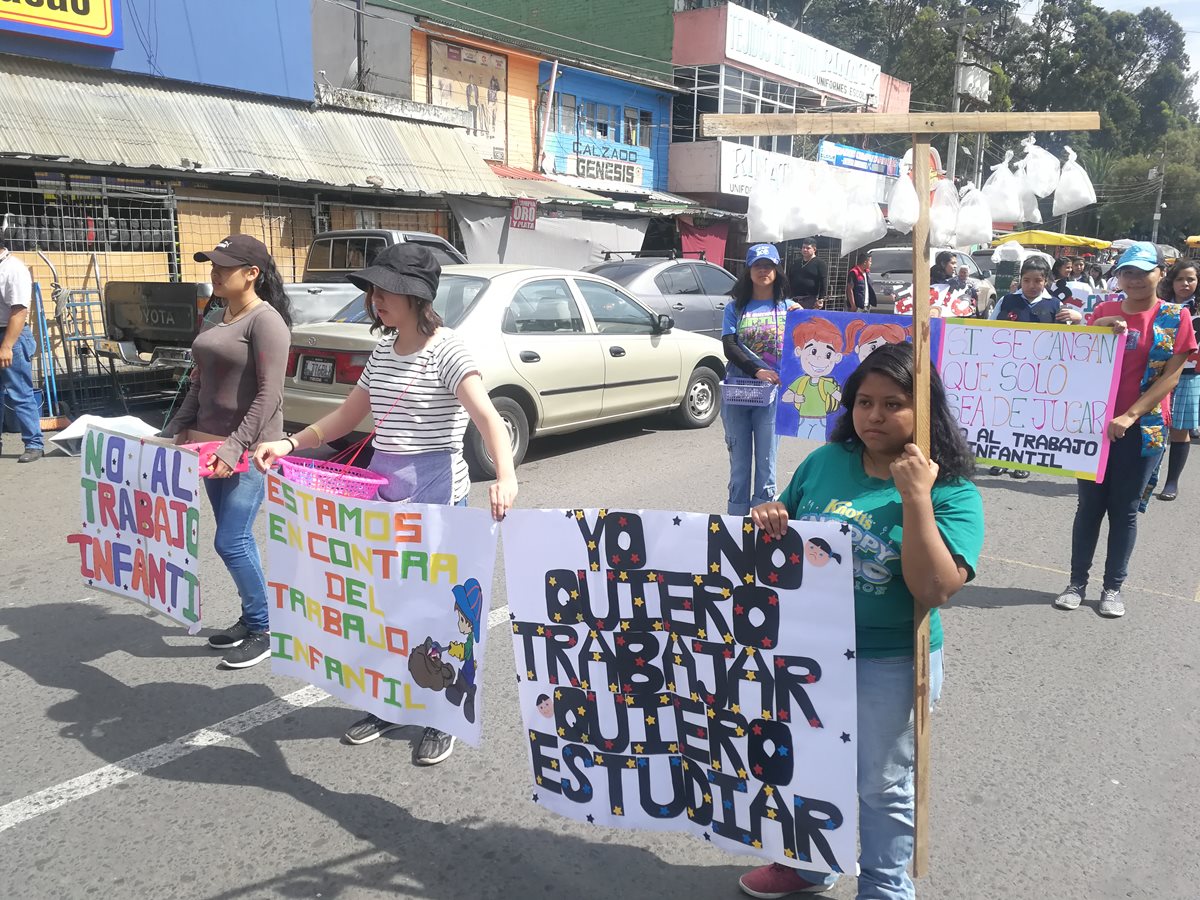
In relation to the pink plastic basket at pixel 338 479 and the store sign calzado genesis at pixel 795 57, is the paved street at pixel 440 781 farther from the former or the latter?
the store sign calzado genesis at pixel 795 57

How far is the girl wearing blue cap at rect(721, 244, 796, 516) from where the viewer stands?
5.63m

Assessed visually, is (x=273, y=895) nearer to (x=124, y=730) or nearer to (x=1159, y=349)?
(x=124, y=730)

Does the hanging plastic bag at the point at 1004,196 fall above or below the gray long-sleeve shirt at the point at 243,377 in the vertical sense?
above

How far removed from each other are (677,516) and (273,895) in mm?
1603

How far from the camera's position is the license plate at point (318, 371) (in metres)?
7.27

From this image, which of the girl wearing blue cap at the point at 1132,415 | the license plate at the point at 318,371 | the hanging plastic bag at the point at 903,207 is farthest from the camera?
the license plate at the point at 318,371

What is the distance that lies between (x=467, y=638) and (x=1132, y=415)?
12.2 ft

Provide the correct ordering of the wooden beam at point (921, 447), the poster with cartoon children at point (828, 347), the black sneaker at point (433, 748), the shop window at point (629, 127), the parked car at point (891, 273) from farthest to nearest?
the shop window at point (629, 127) < the parked car at point (891, 273) < the poster with cartoon children at point (828, 347) < the black sneaker at point (433, 748) < the wooden beam at point (921, 447)

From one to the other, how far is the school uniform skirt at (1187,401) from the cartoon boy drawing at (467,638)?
611cm

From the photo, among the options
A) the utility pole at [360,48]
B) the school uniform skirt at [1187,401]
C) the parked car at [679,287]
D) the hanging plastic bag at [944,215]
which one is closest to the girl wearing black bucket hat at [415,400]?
the hanging plastic bag at [944,215]

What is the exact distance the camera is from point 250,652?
425cm

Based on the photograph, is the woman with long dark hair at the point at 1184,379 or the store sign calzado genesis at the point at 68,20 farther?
the store sign calzado genesis at the point at 68,20

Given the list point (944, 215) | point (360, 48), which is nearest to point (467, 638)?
point (944, 215)

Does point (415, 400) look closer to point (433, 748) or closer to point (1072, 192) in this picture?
point (433, 748)
